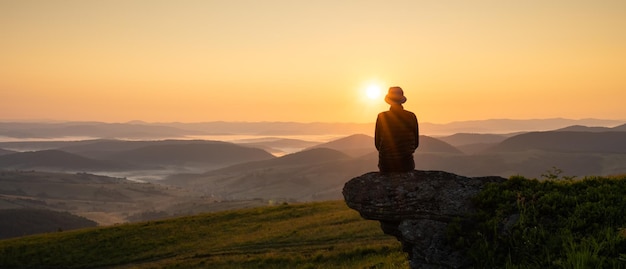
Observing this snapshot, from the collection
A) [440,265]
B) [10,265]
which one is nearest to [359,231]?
[440,265]

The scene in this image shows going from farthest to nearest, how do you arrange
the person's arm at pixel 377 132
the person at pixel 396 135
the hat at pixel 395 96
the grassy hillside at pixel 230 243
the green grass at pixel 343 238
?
the grassy hillside at pixel 230 243 < the person's arm at pixel 377 132 < the hat at pixel 395 96 < the person at pixel 396 135 < the green grass at pixel 343 238

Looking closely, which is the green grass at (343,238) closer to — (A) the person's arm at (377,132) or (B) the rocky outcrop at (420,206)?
(B) the rocky outcrop at (420,206)

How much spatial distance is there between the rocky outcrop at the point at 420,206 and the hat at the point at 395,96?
2.88 metres

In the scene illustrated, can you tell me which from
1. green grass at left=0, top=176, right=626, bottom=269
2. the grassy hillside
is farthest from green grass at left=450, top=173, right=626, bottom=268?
the grassy hillside

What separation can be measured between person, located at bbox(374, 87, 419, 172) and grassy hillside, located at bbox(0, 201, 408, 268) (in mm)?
7296

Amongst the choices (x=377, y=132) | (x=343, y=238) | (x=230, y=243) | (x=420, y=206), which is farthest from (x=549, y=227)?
(x=230, y=243)

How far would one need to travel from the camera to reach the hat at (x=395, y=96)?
1670 cm

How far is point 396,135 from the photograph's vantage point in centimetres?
1652

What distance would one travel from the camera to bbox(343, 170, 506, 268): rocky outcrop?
1217 centimetres

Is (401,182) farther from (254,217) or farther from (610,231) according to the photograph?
(254,217)

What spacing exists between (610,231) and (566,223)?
106 cm

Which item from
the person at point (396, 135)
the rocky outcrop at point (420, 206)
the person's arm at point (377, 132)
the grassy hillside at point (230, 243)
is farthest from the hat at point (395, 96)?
the grassy hillside at point (230, 243)

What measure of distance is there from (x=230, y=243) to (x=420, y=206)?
2874 cm

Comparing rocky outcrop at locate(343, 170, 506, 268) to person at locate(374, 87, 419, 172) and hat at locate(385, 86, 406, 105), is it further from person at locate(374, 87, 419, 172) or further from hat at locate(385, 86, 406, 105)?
hat at locate(385, 86, 406, 105)
